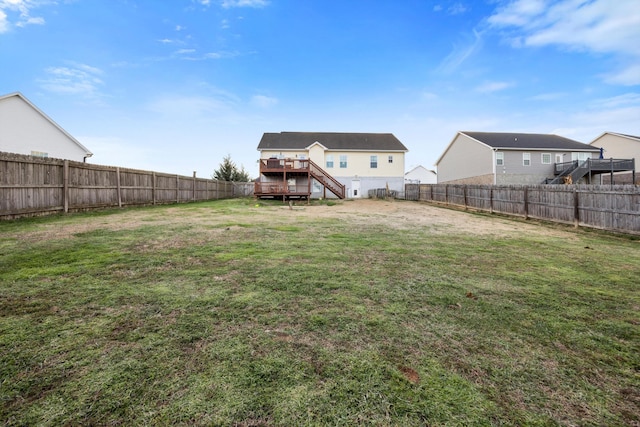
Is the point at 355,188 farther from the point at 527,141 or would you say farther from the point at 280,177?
the point at 527,141

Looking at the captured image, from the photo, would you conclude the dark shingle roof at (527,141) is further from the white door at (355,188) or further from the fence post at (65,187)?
the fence post at (65,187)

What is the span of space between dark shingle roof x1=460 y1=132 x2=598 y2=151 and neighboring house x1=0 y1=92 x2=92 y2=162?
4000 cm

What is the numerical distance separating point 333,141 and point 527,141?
903 inches

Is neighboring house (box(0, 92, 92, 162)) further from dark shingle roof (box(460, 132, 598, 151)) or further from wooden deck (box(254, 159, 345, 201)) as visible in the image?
dark shingle roof (box(460, 132, 598, 151))

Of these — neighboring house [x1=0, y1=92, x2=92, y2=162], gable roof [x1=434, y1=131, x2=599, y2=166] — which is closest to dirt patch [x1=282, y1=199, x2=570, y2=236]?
neighboring house [x1=0, y1=92, x2=92, y2=162]

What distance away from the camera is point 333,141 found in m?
31.8

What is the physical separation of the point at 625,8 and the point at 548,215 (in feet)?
30.0

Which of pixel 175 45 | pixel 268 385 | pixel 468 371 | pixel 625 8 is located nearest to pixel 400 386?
pixel 468 371

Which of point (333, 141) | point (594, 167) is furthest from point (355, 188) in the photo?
point (594, 167)

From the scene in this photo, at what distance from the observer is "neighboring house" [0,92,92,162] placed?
55.7 feet

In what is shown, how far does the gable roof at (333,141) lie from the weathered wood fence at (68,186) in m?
14.6

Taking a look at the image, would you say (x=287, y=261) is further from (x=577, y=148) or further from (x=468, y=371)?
(x=577, y=148)

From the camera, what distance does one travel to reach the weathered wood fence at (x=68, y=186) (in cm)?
872

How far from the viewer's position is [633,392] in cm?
190
